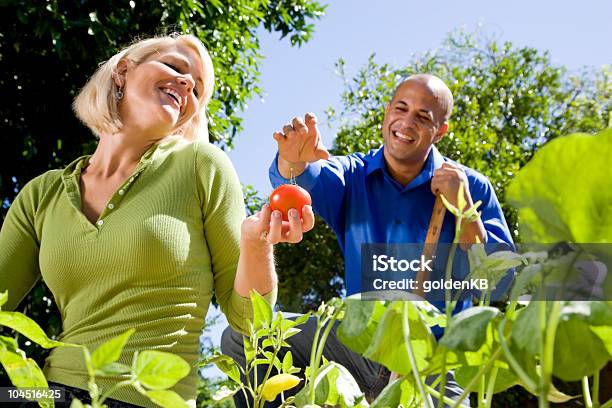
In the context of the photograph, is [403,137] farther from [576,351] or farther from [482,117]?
[482,117]

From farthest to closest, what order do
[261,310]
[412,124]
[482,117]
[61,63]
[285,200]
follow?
1. [482,117]
2. [61,63]
3. [412,124]
4. [285,200]
5. [261,310]

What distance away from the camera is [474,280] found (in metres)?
0.34

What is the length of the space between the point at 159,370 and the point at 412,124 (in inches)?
70.0

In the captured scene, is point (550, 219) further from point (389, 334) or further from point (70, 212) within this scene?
point (70, 212)

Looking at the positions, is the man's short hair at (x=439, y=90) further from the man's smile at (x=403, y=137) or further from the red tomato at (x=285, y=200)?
the red tomato at (x=285, y=200)

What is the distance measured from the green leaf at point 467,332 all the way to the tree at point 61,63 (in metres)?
4.10

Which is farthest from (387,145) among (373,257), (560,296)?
(560,296)

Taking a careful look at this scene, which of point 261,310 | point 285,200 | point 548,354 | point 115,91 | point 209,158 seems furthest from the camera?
point 115,91

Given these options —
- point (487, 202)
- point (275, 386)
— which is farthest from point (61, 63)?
point (275, 386)

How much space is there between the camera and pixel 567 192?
0.74 ft

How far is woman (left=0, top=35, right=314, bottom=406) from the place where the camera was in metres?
0.88

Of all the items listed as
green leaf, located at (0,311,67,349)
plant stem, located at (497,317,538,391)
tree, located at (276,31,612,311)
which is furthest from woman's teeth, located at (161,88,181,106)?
tree, located at (276,31,612,311)

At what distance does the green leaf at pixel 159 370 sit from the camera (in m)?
0.24

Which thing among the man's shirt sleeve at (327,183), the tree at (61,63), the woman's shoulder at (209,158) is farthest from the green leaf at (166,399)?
the tree at (61,63)
